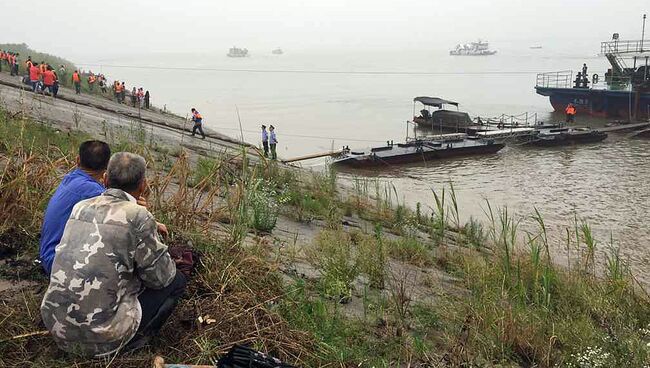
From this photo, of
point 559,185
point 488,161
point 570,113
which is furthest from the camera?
point 570,113

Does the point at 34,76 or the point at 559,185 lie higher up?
the point at 34,76

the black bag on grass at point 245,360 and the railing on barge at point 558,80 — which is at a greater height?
the railing on barge at point 558,80

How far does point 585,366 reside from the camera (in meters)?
3.77

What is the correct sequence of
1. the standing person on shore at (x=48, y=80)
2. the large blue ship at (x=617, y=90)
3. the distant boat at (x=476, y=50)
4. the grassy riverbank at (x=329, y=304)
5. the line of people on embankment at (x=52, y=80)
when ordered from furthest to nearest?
the distant boat at (x=476, y=50), the large blue ship at (x=617, y=90), the line of people on embankment at (x=52, y=80), the standing person on shore at (x=48, y=80), the grassy riverbank at (x=329, y=304)

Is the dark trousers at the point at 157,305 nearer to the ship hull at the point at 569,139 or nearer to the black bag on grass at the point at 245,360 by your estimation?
the black bag on grass at the point at 245,360

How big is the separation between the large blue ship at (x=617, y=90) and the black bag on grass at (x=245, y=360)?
35.9m

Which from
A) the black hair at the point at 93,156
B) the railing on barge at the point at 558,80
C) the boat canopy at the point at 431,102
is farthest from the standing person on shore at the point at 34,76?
the railing on barge at the point at 558,80

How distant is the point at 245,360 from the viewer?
2.96 metres

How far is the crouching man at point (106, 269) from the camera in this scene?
291 cm

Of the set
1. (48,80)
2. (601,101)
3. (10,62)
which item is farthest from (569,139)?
(10,62)

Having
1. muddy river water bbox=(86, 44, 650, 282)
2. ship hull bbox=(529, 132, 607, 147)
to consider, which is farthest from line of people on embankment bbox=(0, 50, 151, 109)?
ship hull bbox=(529, 132, 607, 147)

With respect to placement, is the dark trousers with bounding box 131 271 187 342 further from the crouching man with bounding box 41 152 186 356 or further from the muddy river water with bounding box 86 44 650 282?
the muddy river water with bounding box 86 44 650 282

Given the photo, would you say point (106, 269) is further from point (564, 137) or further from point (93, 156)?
point (564, 137)

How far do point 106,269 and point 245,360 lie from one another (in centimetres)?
93
